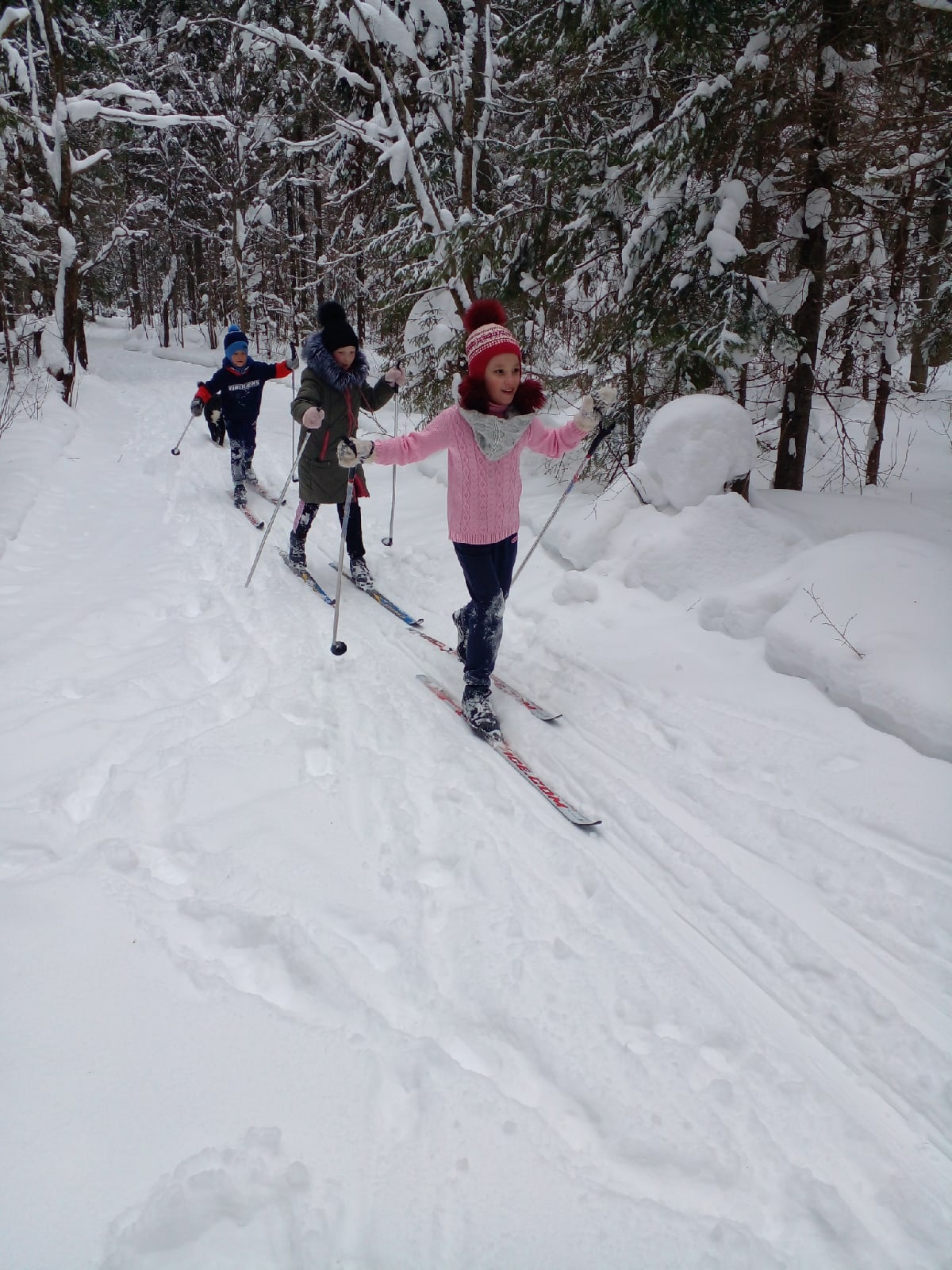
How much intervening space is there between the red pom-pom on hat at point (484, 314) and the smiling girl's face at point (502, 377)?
30 cm

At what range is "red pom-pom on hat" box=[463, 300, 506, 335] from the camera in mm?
3525

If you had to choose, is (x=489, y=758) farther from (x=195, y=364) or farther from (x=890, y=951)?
(x=195, y=364)

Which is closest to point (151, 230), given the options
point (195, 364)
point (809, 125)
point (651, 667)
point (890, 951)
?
point (195, 364)

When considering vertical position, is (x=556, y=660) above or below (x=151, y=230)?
below

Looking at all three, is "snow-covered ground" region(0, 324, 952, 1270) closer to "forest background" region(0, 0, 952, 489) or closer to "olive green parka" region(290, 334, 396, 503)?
"olive green parka" region(290, 334, 396, 503)

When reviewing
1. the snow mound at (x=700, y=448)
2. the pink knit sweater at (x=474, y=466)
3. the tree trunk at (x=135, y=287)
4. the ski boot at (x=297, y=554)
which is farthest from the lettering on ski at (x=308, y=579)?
the tree trunk at (x=135, y=287)

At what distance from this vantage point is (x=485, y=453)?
3590mm

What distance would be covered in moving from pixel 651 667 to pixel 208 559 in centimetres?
446

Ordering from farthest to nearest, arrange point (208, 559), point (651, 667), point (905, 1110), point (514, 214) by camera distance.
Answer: point (514, 214) < point (208, 559) < point (651, 667) < point (905, 1110)

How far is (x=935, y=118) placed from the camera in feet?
13.4

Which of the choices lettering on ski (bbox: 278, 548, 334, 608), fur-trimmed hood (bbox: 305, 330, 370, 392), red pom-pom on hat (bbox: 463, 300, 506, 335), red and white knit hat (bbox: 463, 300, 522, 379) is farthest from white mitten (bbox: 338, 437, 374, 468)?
fur-trimmed hood (bbox: 305, 330, 370, 392)

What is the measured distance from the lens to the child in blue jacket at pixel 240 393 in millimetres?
8680

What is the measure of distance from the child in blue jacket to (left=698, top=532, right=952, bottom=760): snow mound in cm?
662

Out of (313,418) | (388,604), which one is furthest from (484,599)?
(388,604)
